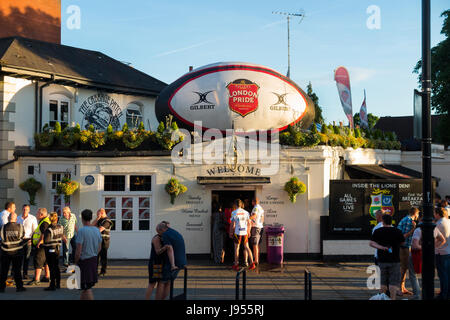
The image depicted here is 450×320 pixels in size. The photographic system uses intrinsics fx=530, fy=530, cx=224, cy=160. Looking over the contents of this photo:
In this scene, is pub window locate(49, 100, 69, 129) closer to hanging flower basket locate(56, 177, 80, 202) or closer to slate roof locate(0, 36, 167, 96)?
slate roof locate(0, 36, 167, 96)

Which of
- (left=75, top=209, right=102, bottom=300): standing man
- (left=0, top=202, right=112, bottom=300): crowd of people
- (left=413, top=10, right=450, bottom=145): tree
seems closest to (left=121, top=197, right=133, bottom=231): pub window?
(left=0, top=202, right=112, bottom=300): crowd of people

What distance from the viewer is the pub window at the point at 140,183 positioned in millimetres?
16016

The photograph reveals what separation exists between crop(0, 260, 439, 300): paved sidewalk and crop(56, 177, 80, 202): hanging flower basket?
242cm

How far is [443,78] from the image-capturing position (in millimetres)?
30141

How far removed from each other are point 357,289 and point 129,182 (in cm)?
747

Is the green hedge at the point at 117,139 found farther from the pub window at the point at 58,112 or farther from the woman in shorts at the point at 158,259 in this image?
the woman in shorts at the point at 158,259

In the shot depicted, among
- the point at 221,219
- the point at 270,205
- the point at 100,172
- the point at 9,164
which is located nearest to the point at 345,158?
the point at 270,205

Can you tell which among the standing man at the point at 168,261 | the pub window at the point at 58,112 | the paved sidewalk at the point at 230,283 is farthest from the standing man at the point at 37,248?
the pub window at the point at 58,112

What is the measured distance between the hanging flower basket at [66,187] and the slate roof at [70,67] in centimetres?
522

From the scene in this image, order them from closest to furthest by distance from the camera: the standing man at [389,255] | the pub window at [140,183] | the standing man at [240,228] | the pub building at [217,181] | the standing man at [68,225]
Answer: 1. the standing man at [389,255]
2. the standing man at [68,225]
3. the standing man at [240,228]
4. the pub building at [217,181]
5. the pub window at [140,183]

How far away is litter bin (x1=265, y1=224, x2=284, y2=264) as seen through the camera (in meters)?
14.8

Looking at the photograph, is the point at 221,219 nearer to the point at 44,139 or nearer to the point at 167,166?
the point at 167,166

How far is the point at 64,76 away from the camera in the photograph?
20.2m

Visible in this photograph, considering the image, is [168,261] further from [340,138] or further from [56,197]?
[340,138]
